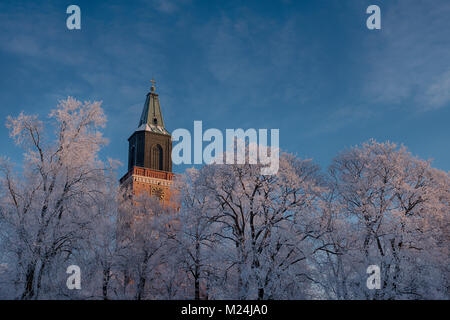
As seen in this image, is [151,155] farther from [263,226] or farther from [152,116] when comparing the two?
[263,226]

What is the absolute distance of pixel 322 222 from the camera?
27.8 meters

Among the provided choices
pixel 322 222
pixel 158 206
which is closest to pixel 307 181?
pixel 322 222

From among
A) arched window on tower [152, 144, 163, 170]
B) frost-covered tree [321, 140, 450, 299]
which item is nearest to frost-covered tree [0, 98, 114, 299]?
frost-covered tree [321, 140, 450, 299]

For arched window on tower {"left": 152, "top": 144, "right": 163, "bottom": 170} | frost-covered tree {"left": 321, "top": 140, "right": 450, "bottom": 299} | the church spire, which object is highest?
the church spire

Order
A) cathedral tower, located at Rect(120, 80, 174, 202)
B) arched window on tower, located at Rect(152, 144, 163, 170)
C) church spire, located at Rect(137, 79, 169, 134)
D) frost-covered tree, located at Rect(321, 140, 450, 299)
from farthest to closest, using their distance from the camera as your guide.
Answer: church spire, located at Rect(137, 79, 169, 134), arched window on tower, located at Rect(152, 144, 163, 170), cathedral tower, located at Rect(120, 80, 174, 202), frost-covered tree, located at Rect(321, 140, 450, 299)

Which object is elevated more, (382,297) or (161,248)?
(161,248)

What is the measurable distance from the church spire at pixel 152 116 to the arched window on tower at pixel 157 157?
2.91 metres

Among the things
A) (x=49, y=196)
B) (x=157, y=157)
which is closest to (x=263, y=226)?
(x=49, y=196)

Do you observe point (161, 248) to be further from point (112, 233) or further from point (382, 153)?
point (382, 153)

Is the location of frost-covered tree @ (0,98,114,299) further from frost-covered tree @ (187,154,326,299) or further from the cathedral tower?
the cathedral tower

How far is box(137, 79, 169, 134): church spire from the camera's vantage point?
76569mm

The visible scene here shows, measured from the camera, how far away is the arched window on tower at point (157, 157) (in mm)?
74406

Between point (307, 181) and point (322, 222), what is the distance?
11.5 feet

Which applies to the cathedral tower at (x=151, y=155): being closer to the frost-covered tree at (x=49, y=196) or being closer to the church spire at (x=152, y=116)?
the church spire at (x=152, y=116)
